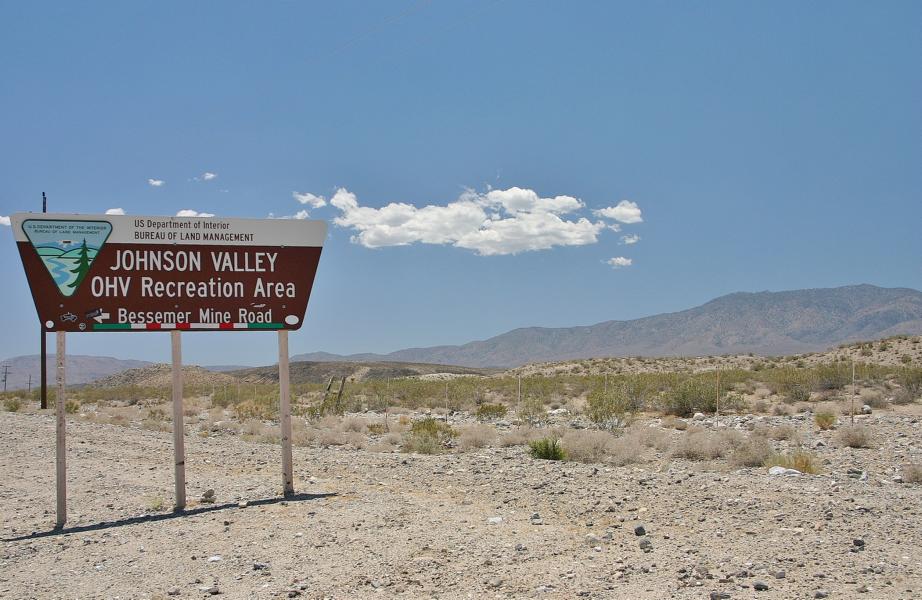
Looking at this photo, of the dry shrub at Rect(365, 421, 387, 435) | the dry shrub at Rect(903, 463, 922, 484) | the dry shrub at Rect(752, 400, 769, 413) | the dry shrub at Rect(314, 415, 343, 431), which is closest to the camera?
the dry shrub at Rect(903, 463, 922, 484)

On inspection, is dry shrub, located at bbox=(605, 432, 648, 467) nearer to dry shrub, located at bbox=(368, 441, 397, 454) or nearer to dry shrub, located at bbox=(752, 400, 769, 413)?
dry shrub, located at bbox=(368, 441, 397, 454)

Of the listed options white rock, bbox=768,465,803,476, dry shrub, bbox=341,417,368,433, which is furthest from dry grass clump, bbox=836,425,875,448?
dry shrub, bbox=341,417,368,433

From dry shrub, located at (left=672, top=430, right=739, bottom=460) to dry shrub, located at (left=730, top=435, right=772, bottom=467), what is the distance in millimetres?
674

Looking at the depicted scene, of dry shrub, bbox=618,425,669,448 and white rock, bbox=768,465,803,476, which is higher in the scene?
dry shrub, bbox=618,425,669,448

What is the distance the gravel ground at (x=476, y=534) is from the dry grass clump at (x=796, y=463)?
276mm

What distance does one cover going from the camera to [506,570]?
6.79m

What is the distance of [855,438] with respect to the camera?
16156 mm

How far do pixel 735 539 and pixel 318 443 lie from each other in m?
12.6

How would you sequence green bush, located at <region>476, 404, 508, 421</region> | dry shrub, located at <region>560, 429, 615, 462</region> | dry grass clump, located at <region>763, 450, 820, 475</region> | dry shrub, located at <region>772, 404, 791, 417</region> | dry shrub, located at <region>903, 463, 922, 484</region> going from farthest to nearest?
green bush, located at <region>476, 404, 508, 421</region>, dry shrub, located at <region>772, 404, 791, 417</region>, dry shrub, located at <region>560, 429, 615, 462</region>, dry grass clump, located at <region>763, 450, 820, 475</region>, dry shrub, located at <region>903, 463, 922, 484</region>

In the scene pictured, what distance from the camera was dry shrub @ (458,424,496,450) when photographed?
1642cm

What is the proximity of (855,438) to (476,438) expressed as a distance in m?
8.44

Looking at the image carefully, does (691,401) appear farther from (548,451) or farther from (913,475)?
(913,475)

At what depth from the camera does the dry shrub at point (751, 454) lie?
12.8 metres

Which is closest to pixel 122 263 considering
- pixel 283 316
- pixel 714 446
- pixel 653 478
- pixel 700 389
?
pixel 283 316
